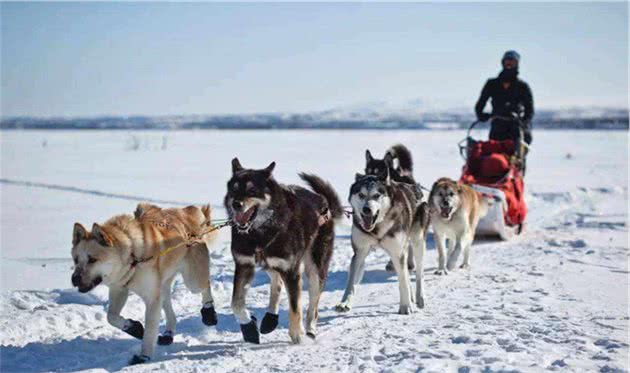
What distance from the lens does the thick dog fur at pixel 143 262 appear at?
3.53 metres

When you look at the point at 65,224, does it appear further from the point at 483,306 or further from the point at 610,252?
the point at 610,252

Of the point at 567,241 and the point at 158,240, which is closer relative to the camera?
the point at 158,240

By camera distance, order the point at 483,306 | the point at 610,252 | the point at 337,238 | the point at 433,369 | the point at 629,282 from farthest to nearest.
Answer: the point at 337,238 → the point at 610,252 → the point at 629,282 → the point at 483,306 → the point at 433,369

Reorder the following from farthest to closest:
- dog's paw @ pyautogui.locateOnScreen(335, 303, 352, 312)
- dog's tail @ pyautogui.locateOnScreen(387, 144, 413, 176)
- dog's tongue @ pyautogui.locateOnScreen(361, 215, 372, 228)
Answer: dog's tail @ pyautogui.locateOnScreen(387, 144, 413, 176), dog's paw @ pyautogui.locateOnScreen(335, 303, 352, 312), dog's tongue @ pyautogui.locateOnScreen(361, 215, 372, 228)

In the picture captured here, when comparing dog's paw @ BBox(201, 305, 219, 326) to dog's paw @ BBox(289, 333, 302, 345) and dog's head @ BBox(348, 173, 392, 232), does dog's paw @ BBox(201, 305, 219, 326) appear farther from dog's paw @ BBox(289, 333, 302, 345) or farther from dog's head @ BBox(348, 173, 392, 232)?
dog's head @ BBox(348, 173, 392, 232)

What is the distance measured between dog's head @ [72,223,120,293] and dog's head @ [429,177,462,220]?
12.0 feet

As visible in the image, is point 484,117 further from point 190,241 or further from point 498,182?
point 190,241

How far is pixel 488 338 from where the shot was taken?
13.0 ft

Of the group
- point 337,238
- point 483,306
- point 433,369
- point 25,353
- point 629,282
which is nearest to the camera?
point 433,369

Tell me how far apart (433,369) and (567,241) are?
4937 millimetres

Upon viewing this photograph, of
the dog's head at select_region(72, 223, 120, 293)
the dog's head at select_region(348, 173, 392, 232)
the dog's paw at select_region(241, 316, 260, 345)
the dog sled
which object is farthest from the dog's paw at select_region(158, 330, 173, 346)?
the dog sled

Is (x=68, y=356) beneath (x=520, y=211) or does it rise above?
beneath

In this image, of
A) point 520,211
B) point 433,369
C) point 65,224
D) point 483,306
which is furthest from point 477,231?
point 65,224

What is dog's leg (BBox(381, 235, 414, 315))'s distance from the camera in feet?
15.7
